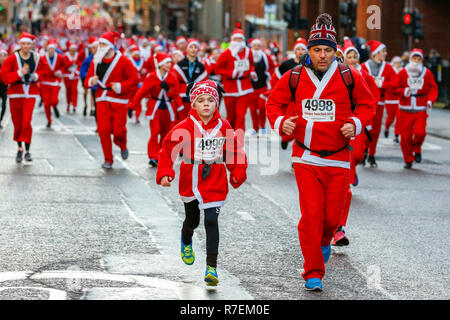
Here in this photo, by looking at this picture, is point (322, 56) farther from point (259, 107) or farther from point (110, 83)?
point (259, 107)

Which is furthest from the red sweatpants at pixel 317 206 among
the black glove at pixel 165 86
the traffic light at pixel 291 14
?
the traffic light at pixel 291 14

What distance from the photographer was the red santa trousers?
1599 centimetres

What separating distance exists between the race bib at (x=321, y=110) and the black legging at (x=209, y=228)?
98 cm

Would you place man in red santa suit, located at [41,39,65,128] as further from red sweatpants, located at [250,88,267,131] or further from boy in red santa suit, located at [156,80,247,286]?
boy in red santa suit, located at [156,80,247,286]

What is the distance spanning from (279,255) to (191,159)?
1.57 meters

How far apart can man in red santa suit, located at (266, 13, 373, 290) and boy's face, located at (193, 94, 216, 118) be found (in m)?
0.46

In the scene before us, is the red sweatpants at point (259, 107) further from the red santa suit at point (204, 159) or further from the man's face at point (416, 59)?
the red santa suit at point (204, 159)

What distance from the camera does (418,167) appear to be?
16.9 meters

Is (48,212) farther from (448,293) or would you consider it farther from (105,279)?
(448,293)

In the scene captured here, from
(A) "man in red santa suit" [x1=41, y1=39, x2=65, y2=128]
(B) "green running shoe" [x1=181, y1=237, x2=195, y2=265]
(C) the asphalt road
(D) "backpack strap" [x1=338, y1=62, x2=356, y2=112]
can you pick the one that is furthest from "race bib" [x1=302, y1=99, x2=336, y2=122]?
(A) "man in red santa suit" [x1=41, y1=39, x2=65, y2=128]

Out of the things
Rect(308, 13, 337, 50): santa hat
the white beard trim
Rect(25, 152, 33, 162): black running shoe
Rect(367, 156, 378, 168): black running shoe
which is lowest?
Rect(367, 156, 378, 168): black running shoe

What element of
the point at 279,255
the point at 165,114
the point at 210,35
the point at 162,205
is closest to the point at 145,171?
the point at 165,114

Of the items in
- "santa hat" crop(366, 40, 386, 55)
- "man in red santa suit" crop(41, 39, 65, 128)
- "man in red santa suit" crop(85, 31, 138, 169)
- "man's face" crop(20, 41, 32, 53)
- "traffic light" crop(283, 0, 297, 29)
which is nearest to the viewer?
"santa hat" crop(366, 40, 386, 55)

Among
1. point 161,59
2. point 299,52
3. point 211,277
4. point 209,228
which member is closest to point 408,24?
point 299,52
